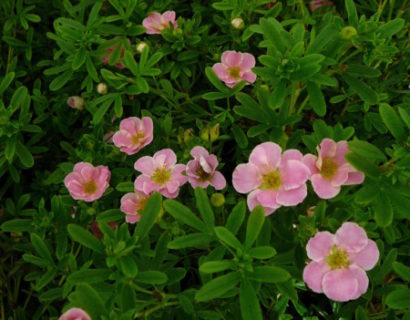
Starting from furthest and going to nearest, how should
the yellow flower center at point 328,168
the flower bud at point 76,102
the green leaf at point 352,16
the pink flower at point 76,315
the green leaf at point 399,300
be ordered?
the flower bud at point 76,102 < the green leaf at point 352,16 < the yellow flower center at point 328,168 < the green leaf at point 399,300 < the pink flower at point 76,315

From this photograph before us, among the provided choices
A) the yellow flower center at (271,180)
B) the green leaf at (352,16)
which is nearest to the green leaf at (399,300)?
the yellow flower center at (271,180)

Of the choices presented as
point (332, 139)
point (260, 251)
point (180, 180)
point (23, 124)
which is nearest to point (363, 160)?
point (332, 139)

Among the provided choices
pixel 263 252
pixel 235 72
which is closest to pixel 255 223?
pixel 263 252

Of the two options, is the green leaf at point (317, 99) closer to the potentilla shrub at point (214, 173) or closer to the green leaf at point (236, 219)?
the potentilla shrub at point (214, 173)

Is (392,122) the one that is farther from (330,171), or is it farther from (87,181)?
(87,181)

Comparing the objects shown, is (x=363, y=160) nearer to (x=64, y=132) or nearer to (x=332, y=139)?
(x=332, y=139)

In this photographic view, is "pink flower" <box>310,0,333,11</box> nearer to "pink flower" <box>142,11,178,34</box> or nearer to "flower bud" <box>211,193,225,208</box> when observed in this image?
"pink flower" <box>142,11,178,34</box>
